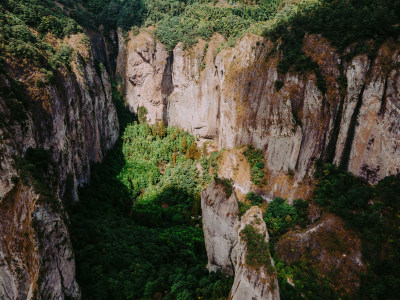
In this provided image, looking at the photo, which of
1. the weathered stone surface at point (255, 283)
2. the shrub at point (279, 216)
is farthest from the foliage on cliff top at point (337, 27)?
the weathered stone surface at point (255, 283)

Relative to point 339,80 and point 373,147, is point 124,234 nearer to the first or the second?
point 373,147

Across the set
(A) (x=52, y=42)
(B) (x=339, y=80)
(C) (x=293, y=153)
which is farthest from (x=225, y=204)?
(A) (x=52, y=42)

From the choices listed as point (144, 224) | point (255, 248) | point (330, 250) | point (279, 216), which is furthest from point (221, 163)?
point (255, 248)

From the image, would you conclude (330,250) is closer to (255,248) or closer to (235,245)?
(235,245)

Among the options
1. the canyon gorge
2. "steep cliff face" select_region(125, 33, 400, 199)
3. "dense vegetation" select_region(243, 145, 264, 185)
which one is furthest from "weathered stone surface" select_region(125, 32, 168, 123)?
"dense vegetation" select_region(243, 145, 264, 185)

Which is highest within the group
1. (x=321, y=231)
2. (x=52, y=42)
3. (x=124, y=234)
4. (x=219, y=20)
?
(x=219, y=20)

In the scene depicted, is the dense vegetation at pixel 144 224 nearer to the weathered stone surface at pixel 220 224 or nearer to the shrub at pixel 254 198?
the weathered stone surface at pixel 220 224
